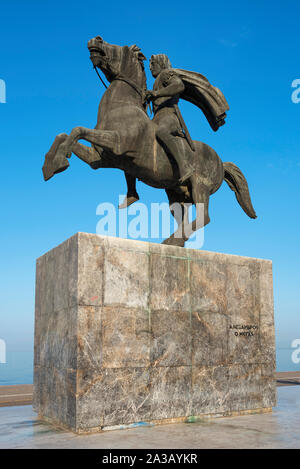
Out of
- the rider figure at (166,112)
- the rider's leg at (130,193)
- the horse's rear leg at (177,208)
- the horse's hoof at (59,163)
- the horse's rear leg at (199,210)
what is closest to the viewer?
the horse's hoof at (59,163)

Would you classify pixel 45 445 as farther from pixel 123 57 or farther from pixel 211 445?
pixel 123 57

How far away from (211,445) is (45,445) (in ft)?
5.91

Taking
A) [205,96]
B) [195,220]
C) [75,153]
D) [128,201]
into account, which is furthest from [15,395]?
[205,96]

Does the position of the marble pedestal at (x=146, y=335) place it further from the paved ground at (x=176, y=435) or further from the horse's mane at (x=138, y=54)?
the horse's mane at (x=138, y=54)

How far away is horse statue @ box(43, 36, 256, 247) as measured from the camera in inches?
286

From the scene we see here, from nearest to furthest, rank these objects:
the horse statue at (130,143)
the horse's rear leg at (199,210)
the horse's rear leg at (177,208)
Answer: the horse statue at (130,143)
the horse's rear leg at (199,210)
the horse's rear leg at (177,208)

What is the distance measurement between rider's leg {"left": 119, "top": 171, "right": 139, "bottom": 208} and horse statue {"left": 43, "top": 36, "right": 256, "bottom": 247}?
12.9 inches

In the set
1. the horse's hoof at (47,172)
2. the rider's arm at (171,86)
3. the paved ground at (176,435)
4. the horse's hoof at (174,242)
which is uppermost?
the rider's arm at (171,86)

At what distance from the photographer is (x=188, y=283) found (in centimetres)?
707

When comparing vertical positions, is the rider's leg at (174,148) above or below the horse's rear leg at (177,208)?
above

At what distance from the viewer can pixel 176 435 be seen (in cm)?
554

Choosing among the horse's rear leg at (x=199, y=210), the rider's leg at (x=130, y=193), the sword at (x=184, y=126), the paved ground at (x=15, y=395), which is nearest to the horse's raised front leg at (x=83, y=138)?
the rider's leg at (x=130, y=193)

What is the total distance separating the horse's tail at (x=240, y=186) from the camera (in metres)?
9.33

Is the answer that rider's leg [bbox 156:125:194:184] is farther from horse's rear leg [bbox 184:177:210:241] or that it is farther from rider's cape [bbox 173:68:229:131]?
rider's cape [bbox 173:68:229:131]
